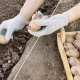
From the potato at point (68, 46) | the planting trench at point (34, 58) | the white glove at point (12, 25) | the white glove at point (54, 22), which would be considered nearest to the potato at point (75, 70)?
the planting trench at point (34, 58)

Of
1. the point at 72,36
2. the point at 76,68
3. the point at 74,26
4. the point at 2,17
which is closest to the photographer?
the point at 76,68

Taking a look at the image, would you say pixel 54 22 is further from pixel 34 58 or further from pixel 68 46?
pixel 34 58

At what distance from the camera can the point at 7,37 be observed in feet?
6.98

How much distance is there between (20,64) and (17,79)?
0.51 feet

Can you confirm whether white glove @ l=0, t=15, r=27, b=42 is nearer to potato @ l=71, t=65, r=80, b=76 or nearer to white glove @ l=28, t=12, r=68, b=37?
white glove @ l=28, t=12, r=68, b=37

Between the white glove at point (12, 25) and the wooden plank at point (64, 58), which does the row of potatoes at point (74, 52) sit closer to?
the wooden plank at point (64, 58)

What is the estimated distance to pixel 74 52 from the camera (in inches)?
75.5

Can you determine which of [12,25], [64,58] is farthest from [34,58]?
[12,25]

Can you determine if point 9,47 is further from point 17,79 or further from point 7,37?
point 17,79

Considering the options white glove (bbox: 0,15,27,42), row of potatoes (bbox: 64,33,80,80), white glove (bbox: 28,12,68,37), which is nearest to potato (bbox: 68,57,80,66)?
row of potatoes (bbox: 64,33,80,80)

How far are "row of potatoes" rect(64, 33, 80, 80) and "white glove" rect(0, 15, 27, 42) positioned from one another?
43 centimetres

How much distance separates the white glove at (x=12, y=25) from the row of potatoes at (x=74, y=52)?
0.43 meters

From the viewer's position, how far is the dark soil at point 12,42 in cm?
200

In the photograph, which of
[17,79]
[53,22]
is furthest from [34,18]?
[17,79]
